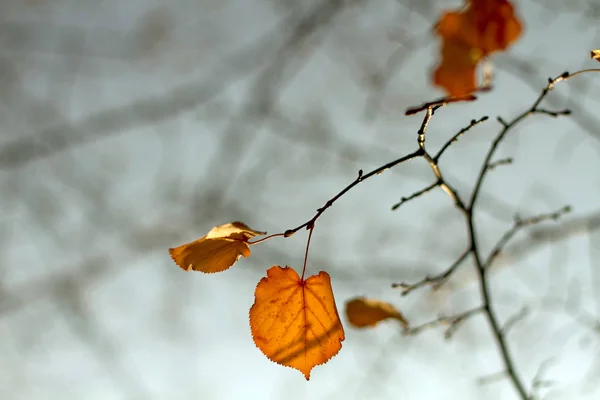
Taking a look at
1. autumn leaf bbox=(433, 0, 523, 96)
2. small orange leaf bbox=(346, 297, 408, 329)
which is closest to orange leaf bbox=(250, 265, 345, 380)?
small orange leaf bbox=(346, 297, 408, 329)

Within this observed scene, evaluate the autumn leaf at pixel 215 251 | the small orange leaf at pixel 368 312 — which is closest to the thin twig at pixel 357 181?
the autumn leaf at pixel 215 251

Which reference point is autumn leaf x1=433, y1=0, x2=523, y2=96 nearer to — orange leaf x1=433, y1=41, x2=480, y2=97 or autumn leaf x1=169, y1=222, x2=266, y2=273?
orange leaf x1=433, y1=41, x2=480, y2=97

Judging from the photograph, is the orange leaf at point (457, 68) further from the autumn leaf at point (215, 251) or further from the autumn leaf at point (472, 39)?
the autumn leaf at point (215, 251)

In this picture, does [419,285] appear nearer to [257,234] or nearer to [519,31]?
[257,234]

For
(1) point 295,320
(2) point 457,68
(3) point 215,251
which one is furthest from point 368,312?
(2) point 457,68

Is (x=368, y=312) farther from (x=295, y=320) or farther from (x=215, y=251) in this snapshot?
(x=215, y=251)

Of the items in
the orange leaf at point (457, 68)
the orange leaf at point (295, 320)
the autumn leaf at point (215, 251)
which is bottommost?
the orange leaf at point (295, 320)
